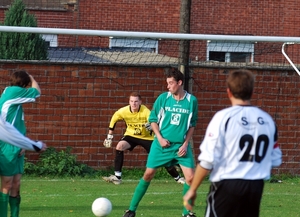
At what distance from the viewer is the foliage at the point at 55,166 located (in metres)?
13.1

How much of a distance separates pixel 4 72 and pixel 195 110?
5418 mm

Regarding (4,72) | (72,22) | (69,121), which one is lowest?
(69,121)

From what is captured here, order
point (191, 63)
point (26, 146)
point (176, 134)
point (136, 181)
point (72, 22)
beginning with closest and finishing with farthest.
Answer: point (26, 146) → point (176, 134) → point (136, 181) → point (191, 63) → point (72, 22)

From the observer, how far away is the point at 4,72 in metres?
13.1

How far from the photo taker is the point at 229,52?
1964 cm

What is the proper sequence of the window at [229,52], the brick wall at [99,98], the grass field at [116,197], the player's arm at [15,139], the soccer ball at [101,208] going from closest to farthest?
the player's arm at [15,139]
the soccer ball at [101,208]
the grass field at [116,197]
the brick wall at [99,98]
the window at [229,52]

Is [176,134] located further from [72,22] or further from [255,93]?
[72,22]

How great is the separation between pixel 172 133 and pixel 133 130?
3.94 m

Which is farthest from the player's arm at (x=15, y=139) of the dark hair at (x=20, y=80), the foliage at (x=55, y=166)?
the foliage at (x=55, y=166)

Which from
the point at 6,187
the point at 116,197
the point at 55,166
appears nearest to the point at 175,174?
the point at 116,197

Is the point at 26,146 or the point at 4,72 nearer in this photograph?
the point at 26,146

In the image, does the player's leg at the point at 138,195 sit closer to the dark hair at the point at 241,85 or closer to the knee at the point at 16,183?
the knee at the point at 16,183

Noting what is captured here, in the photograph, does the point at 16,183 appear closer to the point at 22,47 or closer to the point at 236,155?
the point at 236,155

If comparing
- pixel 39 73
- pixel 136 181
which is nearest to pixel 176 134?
pixel 136 181
